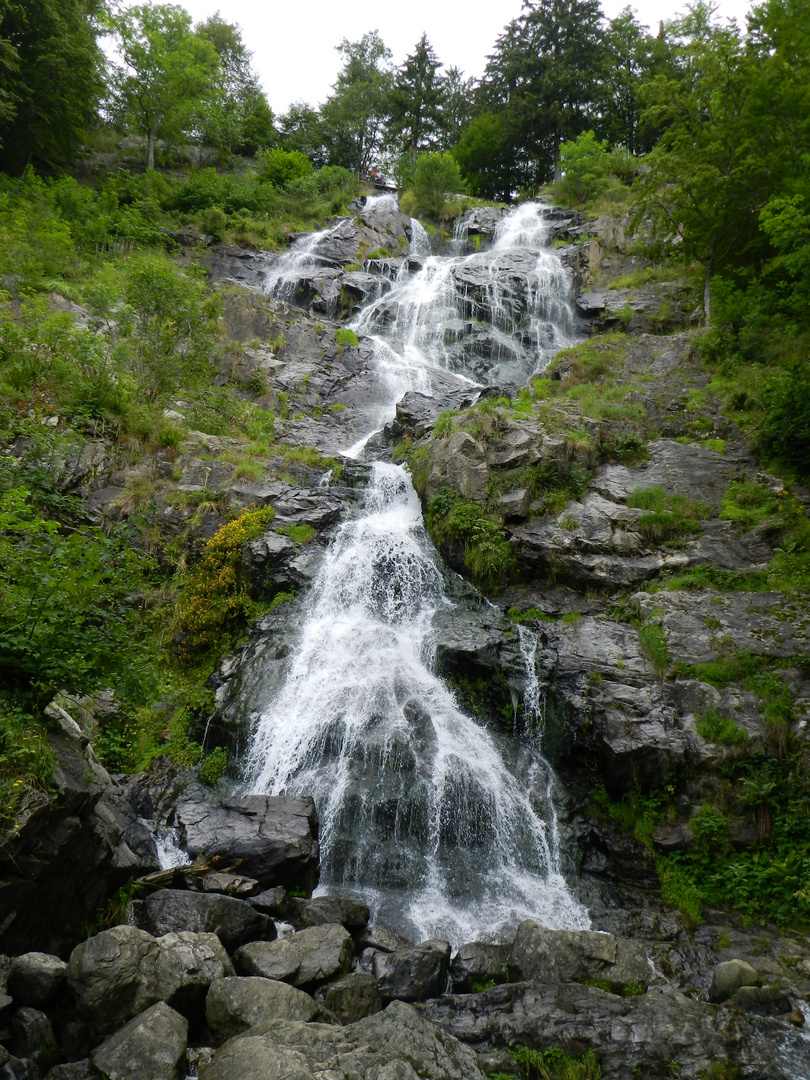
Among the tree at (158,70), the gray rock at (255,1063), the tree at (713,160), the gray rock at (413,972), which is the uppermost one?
the tree at (158,70)

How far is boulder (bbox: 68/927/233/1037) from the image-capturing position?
455cm

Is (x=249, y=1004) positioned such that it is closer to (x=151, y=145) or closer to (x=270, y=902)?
(x=270, y=902)

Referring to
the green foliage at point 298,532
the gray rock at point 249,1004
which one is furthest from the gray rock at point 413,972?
the green foliage at point 298,532

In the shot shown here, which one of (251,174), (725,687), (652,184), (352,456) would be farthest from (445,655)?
(251,174)

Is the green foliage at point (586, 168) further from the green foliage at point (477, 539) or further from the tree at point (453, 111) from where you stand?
the green foliage at point (477, 539)

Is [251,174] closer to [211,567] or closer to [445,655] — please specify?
[211,567]

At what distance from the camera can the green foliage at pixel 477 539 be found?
11.6m

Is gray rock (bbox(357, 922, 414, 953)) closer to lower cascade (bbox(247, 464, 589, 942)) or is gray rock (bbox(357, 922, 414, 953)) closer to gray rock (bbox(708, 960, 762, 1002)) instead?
A: lower cascade (bbox(247, 464, 589, 942))

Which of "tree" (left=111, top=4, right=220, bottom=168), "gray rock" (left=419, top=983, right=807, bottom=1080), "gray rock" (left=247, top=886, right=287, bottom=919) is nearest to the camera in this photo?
"gray rock" (left=419, top=983, right=807, bottom=1080)

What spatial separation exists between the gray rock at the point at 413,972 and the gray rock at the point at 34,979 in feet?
9.68

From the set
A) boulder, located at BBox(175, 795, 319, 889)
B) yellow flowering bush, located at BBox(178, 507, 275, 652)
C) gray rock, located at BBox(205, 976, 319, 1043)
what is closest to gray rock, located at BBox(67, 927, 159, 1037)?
gray rock, located at BBox(205, 976, 319, 1043)

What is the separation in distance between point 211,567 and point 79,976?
7856mm

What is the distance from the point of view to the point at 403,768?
856 cm

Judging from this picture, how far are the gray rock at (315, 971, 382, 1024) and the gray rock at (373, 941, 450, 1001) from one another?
20 cm
